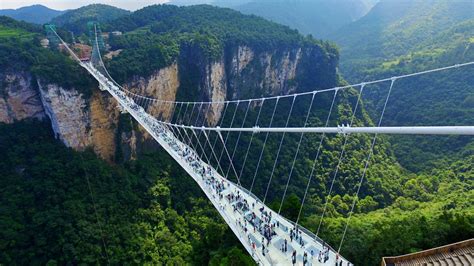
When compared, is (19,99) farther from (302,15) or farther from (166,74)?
(302,15)

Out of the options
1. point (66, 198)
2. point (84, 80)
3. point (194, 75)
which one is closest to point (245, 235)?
point (66, 198)

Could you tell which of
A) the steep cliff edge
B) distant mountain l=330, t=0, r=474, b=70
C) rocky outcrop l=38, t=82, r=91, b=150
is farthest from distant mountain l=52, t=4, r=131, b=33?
distant mountain l=330, t=0, r=474, b=70

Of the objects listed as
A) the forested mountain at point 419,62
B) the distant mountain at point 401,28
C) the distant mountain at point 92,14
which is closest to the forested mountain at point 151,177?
the forested mountain at point 419,62

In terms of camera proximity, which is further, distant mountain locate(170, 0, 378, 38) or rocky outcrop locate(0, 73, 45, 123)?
distant mountain locate(170, 0, 378, 38)

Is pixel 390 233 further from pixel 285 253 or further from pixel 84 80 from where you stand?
pixel 84 80

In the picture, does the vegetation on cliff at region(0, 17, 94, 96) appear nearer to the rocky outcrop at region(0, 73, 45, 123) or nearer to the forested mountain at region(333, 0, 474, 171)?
the rocky outcrop at region(0, 73, 45, 123)

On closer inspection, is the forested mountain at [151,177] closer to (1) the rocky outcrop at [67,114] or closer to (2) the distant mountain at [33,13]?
(1) the rocky outcrop at [67,114]
